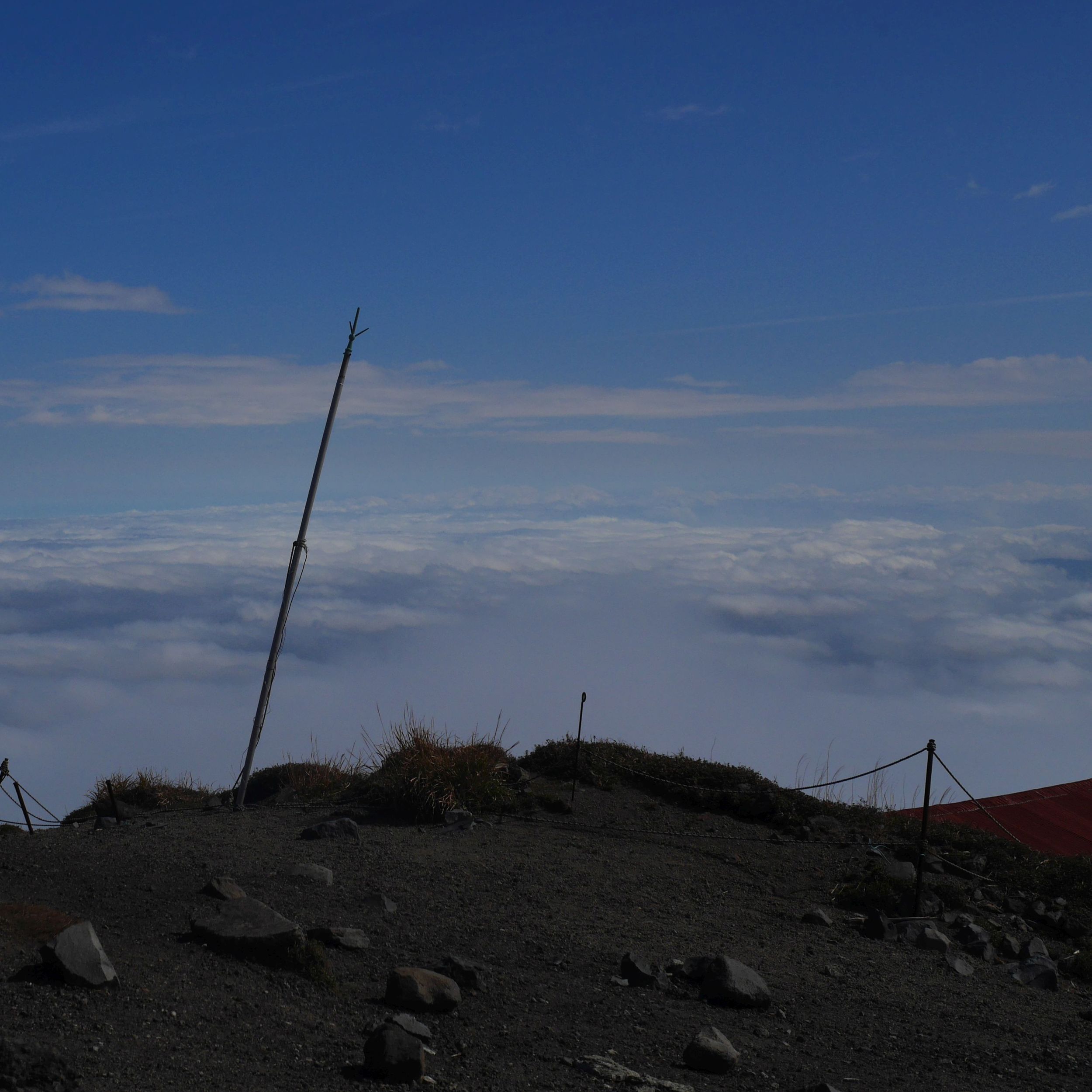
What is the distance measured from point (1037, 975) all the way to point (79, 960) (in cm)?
804

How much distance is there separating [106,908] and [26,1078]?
9.72 ft

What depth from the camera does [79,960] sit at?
5613 mm

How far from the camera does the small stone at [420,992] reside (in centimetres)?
631

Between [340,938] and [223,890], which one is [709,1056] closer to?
[340,938]

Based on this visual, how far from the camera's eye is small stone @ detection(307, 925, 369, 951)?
285 inches

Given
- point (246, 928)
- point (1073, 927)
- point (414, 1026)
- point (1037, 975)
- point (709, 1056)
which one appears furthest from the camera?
point (1073, 927)

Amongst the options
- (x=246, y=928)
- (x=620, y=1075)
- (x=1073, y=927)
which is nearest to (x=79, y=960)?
(x=246, y=928)

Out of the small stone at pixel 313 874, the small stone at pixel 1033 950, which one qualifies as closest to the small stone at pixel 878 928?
the small stone at pixel 1033 950

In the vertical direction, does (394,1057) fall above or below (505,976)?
below

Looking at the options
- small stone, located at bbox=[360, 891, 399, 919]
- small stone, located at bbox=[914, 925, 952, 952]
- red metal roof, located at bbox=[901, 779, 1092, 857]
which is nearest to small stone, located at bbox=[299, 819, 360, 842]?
small stone, located at bbox=[360, 891, 399, 919]

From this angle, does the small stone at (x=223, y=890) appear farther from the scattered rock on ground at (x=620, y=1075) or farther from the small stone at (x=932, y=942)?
the small stone at (x=932, y=942)

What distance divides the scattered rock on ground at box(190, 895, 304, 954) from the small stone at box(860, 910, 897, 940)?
578cm

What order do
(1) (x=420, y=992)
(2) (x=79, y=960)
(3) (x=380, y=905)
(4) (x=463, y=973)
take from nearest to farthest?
(2) (x=79, y=960), (1) (x=420, y=992), (4) (x=463, y=973), (3) (x=380, y=905)

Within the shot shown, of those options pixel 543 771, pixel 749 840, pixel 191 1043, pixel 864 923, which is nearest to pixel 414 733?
pixel 543 771
